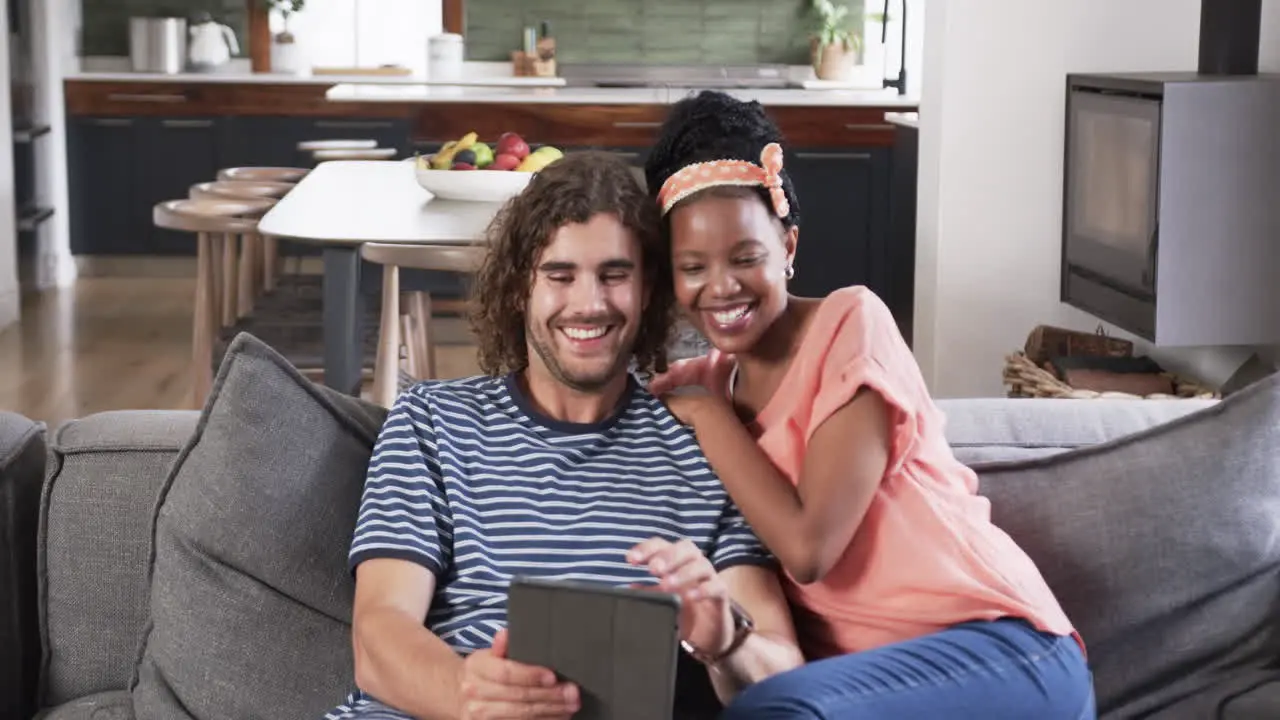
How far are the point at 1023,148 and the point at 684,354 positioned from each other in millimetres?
1234

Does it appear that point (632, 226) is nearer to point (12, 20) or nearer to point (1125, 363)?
point (1125, 363)

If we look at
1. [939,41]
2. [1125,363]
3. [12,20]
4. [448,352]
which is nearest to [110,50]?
[12,20]

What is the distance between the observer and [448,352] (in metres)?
6.98

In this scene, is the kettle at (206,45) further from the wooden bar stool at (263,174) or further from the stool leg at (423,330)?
the stool leg at (423,330)

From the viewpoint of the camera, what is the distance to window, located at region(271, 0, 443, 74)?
352 inches

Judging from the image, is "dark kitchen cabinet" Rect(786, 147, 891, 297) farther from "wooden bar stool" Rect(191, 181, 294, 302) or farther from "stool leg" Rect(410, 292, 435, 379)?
"stool leg" Rect(410, 292, 435, 379)

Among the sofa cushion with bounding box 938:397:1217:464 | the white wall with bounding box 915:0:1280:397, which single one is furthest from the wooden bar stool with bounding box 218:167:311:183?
the sofa cushion with bounding box 938:397:1217:464

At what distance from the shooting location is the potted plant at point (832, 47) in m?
8.80

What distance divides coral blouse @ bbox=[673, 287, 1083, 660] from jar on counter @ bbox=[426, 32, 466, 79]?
22.1 feet

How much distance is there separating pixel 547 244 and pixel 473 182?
2.25 meters

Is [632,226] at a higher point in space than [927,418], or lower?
higher

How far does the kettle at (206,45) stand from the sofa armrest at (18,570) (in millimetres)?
6685

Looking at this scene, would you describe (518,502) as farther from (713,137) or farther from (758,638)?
(713,137)

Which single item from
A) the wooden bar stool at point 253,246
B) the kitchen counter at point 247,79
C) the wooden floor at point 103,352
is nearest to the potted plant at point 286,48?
the kitchen counter at point 247,79
